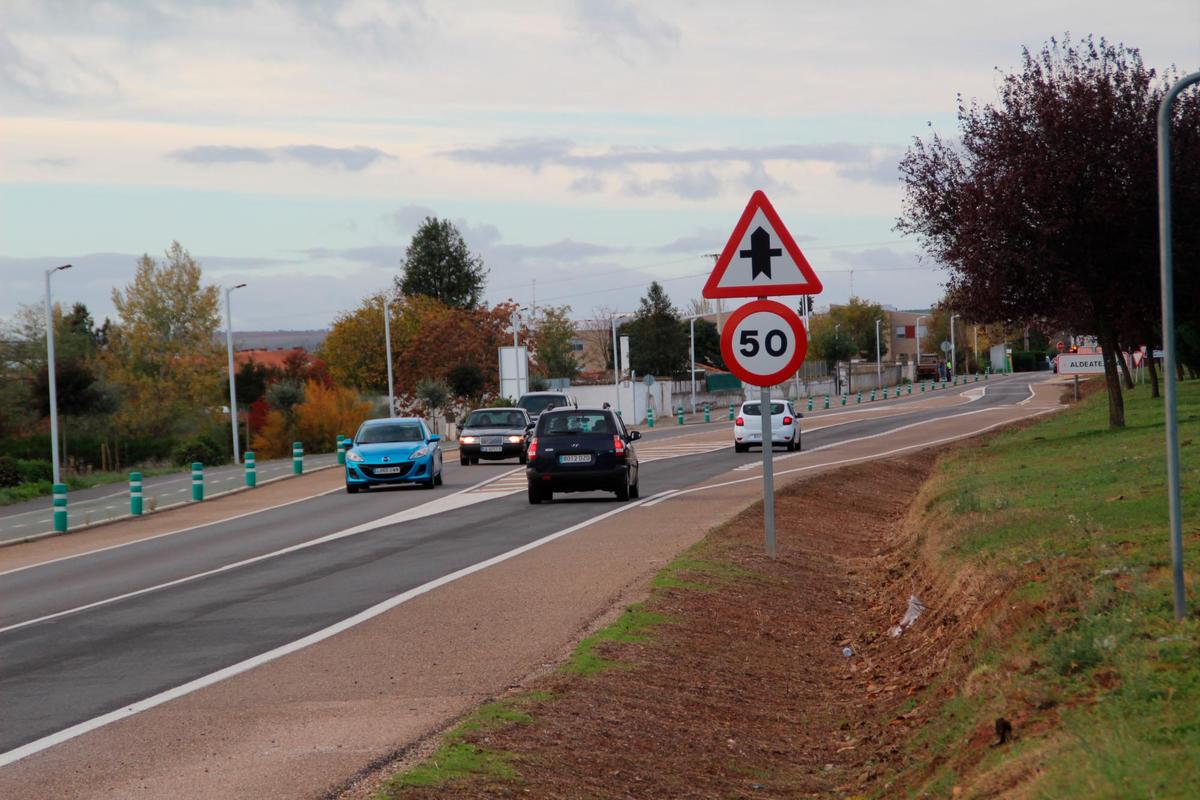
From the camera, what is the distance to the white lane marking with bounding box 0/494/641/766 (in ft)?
25.9

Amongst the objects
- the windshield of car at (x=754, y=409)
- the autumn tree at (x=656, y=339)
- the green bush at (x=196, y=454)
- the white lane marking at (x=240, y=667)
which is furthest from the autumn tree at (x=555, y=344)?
the white lane marking at (x=240, y=667)

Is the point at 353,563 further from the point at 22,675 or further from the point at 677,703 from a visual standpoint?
the point at 677,703

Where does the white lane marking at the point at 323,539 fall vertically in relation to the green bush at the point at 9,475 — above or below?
above

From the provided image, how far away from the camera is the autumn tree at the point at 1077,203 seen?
29.9 meters

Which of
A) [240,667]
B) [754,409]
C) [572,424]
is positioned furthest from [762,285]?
[754,409]

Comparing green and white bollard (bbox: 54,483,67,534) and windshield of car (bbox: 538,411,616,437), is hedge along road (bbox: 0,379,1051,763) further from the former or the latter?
green and white bollard (bbox: 54,483,67,534)

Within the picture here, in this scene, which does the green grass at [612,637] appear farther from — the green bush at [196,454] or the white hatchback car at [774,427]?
the green bush at [196,454]

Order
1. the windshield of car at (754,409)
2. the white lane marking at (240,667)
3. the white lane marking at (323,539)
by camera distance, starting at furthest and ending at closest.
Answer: the windshield of car at (754,409) → the white lane marking at (323,539) → the white lane marking at (240,667)

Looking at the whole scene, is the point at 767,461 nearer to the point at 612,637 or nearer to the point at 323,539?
the point at 612,637

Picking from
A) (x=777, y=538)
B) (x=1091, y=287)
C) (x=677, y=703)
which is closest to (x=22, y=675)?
(x=677, y=703)

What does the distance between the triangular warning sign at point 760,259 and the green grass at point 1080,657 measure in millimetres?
2798

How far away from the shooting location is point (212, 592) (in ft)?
49.1

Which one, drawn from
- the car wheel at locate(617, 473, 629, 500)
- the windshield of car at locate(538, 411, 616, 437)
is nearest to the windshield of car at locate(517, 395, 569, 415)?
the windshield of car at locate(538, 411, 616, 437)

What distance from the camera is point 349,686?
30.4 feet
